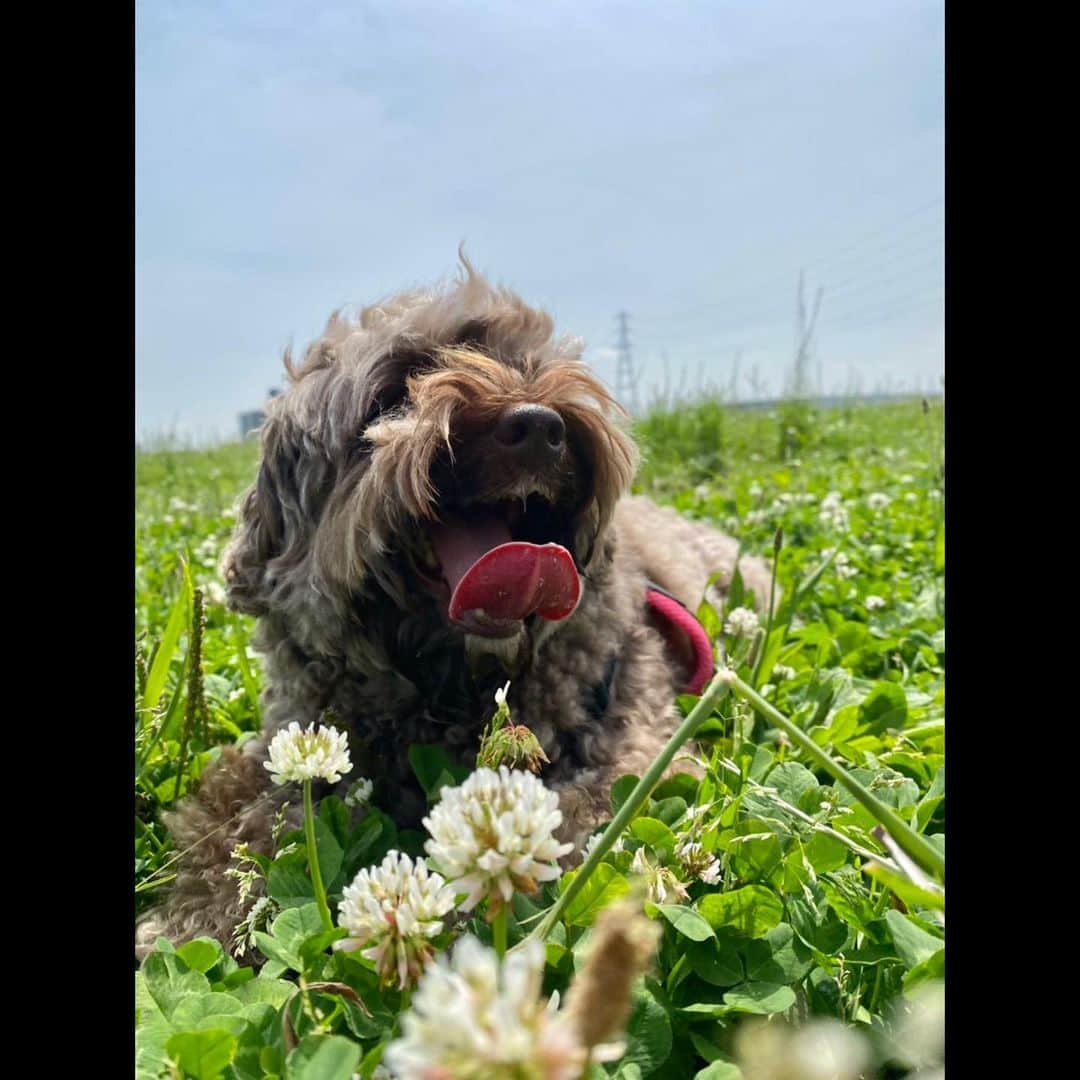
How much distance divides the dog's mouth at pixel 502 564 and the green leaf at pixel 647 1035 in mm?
1026

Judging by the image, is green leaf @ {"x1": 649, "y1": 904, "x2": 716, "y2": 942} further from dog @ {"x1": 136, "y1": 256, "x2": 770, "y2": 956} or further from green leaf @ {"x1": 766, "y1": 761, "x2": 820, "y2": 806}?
dog @ {"x1": 136, "y1": 256, "x2": 770, "y2": 956}

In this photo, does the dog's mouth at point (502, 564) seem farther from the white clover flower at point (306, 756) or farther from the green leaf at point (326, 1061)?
the green leaf at point (326, 1061)

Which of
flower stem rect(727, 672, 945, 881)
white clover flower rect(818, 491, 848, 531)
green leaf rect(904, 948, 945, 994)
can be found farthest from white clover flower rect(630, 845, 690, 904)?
white clover flower rect(818, 491, 848, 531)

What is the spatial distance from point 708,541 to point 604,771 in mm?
2322

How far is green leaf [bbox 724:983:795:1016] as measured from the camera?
121 centimetres

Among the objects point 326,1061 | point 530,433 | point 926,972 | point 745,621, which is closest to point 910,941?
point 926,972

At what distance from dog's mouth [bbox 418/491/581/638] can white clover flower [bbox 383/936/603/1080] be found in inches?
60.7

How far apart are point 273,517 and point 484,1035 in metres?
2.34

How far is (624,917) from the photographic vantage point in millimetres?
502

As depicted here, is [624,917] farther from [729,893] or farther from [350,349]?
[350,349]

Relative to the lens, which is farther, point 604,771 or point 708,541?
point 708,541

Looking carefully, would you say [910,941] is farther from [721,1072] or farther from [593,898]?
[593,898]

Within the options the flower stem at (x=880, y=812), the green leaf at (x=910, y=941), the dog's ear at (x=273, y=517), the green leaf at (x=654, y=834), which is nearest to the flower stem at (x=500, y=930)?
the flower stem at (x=880, y=812)
